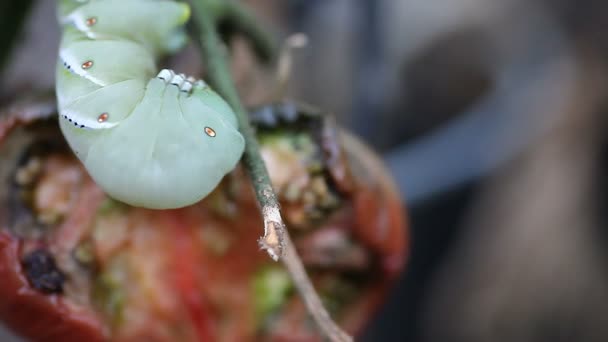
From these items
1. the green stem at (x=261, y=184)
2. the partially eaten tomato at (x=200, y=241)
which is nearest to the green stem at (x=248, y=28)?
the green stem at (x=261, y=184)

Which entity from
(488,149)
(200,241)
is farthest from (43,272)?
(488,149)

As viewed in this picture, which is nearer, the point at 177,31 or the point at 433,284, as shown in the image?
the point at 177,31

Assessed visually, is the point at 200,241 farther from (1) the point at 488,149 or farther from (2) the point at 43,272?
(1) the point at 488,149

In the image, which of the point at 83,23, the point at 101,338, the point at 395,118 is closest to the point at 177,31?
the point at 83,23

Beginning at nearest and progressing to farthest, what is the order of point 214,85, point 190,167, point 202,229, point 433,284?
point 190,167 → point 214,85 → point 202,229 → point 433,284

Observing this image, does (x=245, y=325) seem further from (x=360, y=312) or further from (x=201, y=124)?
(x=201, y=124)

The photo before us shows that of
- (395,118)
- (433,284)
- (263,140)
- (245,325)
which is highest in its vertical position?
(263,140)
